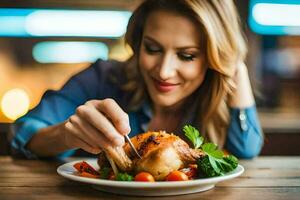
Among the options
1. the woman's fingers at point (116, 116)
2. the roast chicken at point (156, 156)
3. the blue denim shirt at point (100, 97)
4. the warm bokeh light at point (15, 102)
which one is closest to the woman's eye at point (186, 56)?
the blue denim shirt at point (100, 97)

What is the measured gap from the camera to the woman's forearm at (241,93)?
1905mm

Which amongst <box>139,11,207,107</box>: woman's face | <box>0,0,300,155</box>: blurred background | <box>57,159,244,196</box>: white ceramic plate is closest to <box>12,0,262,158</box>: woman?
<box>139,11,207,107</box>: woman's face

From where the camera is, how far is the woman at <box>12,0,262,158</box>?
160cm

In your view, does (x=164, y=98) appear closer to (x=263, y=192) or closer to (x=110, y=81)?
(x=110, y=81)

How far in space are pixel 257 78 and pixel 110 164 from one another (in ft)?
8.34

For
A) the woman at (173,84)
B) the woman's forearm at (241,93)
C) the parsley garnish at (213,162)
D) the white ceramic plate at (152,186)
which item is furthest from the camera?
the woman's forearm at (241,93)

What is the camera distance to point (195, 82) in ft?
5.60

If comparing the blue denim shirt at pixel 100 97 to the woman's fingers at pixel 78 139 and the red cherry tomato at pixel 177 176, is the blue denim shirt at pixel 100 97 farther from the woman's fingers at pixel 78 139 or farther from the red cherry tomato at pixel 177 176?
the red cherry tomato at pixel 177 176

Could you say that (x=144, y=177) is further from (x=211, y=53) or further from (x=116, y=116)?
(x=211, y=53)

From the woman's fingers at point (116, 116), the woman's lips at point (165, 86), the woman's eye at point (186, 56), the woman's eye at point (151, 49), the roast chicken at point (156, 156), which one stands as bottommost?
the roast chicken at point (156, 156)

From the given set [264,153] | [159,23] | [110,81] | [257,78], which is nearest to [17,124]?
[110,81]

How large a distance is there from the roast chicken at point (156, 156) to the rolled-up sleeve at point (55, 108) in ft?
1.85

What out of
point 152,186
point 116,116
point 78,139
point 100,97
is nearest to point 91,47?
point 100,97

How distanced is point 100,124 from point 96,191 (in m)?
0.14
